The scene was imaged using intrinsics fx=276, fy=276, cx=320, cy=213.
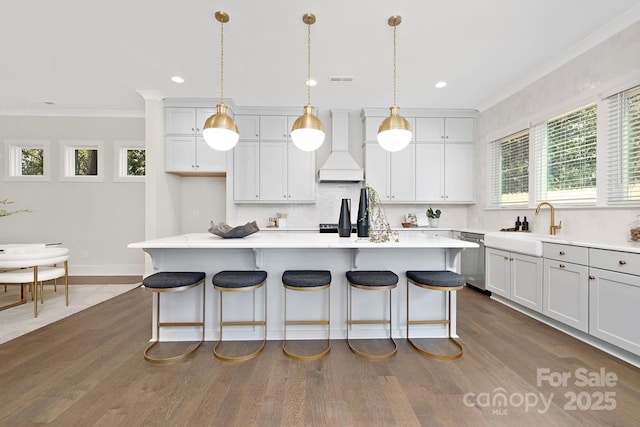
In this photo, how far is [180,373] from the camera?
1.94m

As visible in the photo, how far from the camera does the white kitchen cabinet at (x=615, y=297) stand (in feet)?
6.50

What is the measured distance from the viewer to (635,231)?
2309mm

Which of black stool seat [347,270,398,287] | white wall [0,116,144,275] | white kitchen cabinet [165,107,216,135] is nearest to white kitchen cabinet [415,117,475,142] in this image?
black stool seat [347,270,398,287]

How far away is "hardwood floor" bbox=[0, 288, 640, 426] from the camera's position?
153 cm

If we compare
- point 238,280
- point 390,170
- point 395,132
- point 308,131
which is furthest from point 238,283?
point 390,170

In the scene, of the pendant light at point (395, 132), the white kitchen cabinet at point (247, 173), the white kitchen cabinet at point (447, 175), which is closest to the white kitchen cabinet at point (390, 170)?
the white kitchen cabinet at point (447, 175)

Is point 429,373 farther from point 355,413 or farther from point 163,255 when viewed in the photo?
point 163,255

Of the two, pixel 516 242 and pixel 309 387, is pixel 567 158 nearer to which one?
pixel 516 242

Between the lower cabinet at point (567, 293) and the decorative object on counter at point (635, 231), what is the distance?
1.53 ft

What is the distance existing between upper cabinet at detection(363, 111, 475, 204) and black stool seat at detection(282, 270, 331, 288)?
2767mm

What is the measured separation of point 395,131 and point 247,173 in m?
2.91

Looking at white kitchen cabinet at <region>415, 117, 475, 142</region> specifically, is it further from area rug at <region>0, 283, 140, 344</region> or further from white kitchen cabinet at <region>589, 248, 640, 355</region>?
area rug at <region>0, 283, 140, 344</region>

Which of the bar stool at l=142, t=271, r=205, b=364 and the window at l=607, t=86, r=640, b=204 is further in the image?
the window at l=607, t=86, r=640, b=204

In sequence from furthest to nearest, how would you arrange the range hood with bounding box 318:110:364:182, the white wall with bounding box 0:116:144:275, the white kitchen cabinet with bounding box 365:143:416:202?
the white wall with bounding box 0:116:144:275 < the white kitchen cabinet with bounding box 365:143:416:202 < the range hood with bounding box 318:110:364:182
